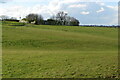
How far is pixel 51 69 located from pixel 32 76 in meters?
1.32

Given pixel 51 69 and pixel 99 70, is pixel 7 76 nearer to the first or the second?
pixel 51 69

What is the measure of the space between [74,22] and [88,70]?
67.3 metres

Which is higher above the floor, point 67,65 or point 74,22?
point 74,22

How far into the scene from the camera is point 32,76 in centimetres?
848

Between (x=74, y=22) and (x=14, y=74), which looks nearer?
(x=14, y=74)

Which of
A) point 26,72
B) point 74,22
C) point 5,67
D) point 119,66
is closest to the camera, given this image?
point 26,72

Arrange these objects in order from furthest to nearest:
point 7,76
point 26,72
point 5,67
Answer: point 5,67 → point 26,72 → point 7,76

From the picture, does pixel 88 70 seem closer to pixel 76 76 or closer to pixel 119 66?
pixel 76 76

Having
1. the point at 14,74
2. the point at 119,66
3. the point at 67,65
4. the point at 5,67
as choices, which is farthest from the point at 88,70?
the point at 5,67

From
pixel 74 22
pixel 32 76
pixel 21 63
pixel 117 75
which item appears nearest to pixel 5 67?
pixel 21 63

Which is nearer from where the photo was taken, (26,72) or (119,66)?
(26,72)

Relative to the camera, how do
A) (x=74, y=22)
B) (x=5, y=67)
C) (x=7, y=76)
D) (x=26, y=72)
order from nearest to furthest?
(x=7, y=76)
(x=26, y=72)
(x=5, y=67)
(x=74, y=22)

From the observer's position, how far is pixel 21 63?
10.7 m

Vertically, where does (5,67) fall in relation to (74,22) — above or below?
below
